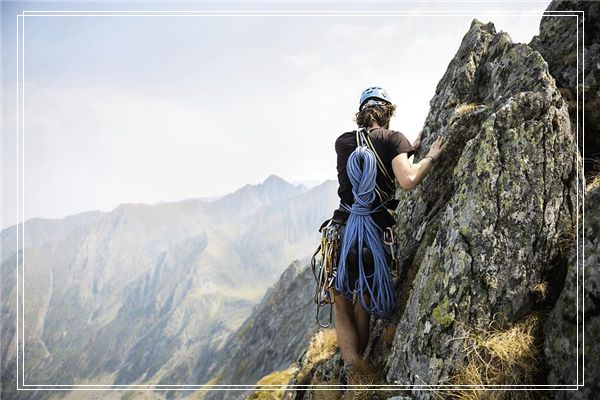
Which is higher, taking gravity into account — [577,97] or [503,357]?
[577,97]

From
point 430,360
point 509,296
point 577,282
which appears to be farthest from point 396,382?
point 577,282

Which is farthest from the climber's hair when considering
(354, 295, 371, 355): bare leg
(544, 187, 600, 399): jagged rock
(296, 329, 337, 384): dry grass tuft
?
(296, 329, 337, 384): dry grass tuft

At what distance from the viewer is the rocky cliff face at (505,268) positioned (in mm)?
5621

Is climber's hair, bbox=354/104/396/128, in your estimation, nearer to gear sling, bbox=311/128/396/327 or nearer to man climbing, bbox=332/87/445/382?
man climbing, bbox=332/87/445/382

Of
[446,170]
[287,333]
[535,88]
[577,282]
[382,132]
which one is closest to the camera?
[577,282]

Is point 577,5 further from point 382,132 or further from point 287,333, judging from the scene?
point 287,333

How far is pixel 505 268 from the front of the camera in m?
6.11

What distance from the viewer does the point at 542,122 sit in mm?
6645

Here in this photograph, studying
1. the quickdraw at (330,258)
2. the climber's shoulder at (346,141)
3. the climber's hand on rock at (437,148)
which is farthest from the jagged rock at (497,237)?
the climber's shoulder at (346,141)

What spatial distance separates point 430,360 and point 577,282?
237cm

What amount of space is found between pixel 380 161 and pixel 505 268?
9.62 ft

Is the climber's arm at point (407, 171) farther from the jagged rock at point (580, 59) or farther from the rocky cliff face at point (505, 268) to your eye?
the jagged rock at point (580, 59)

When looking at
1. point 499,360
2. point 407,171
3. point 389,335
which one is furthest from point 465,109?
point 499,360

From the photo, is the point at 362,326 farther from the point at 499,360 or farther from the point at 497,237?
the point at 497,237
